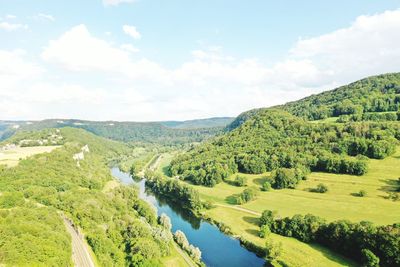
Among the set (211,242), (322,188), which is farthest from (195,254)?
(322,188)

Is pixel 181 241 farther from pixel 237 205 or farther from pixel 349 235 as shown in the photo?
pixel 349 235

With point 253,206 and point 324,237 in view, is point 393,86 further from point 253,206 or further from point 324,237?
point 324,237

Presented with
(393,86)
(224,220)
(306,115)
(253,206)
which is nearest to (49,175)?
(224,220)

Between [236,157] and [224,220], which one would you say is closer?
[224,220]

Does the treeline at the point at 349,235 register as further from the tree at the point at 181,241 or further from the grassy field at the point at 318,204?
the tree at the point at 181,241

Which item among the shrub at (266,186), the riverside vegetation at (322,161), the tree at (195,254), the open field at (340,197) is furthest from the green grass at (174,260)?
the shrub at (266,186)

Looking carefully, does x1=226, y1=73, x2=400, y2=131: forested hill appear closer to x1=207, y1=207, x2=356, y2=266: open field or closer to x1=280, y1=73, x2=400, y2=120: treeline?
x1=280, y1=73, x2=400, y2=120: treeline
